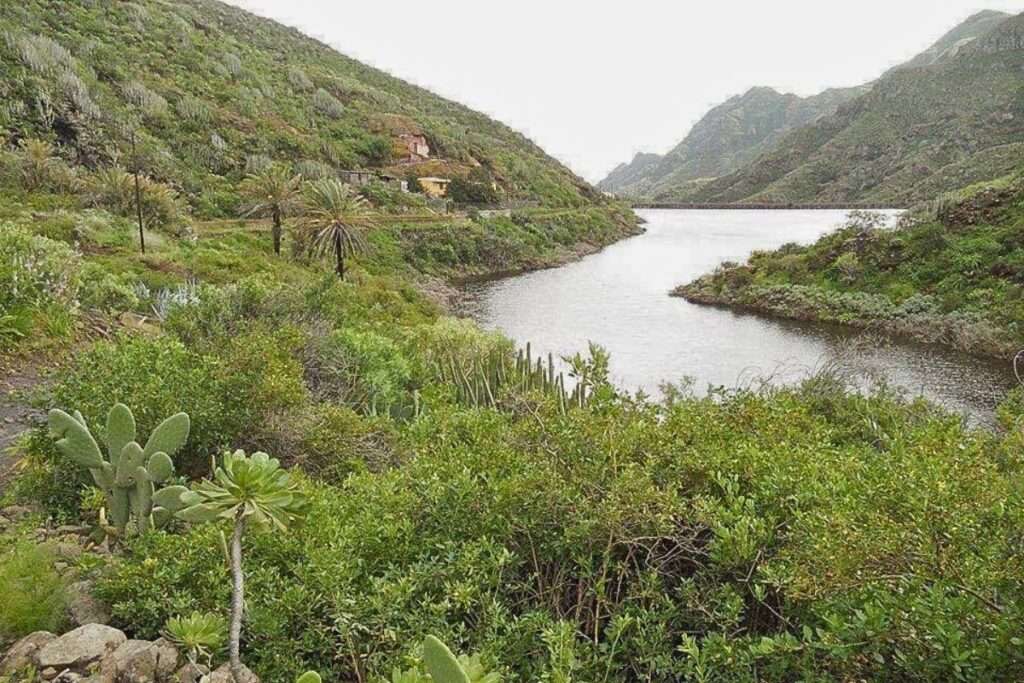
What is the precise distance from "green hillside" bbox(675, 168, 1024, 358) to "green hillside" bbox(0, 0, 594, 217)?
28.9 m

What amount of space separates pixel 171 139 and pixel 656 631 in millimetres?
44505

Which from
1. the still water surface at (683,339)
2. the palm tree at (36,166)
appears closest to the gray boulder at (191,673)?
the still water surface at (683,339)

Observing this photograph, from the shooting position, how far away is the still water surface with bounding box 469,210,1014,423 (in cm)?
1628

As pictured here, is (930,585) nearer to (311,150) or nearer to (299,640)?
(299,640)

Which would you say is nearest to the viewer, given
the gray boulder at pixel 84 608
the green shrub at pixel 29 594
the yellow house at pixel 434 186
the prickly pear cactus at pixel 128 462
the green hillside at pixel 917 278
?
the green shrub at pixel 29 594

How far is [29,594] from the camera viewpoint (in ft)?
12.1

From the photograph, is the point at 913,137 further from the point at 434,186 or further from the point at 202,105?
the point at 202,105

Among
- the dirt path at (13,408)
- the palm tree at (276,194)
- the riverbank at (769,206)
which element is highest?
the riverbank at (769,206)

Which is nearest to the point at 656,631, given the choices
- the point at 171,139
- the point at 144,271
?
the point at 144,271

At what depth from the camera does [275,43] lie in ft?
258

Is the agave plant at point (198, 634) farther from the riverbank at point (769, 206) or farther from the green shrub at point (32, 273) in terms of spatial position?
the riverbank at point (769, 206)

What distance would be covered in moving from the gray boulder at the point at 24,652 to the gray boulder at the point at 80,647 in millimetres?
48

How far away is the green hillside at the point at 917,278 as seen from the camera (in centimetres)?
2145

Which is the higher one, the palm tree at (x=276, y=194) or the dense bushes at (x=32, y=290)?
the palm tree at (x=276, y=194)
